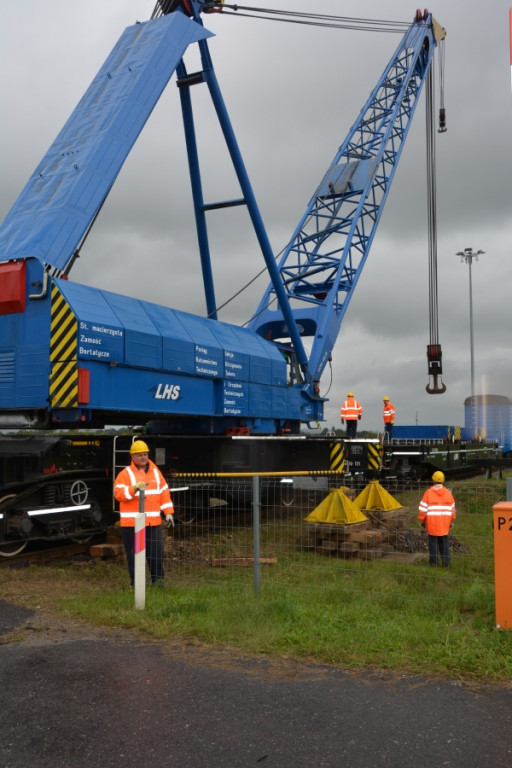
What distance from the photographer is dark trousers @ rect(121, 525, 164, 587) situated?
23.5 feet

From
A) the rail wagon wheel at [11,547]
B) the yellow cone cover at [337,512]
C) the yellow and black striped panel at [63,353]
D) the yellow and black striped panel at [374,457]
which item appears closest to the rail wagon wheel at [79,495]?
the rail wagon wheel at [11,547]

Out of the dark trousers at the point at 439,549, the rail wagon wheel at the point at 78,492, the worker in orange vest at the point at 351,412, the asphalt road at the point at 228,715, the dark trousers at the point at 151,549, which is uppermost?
the worker in orange vest at the point at 351,412

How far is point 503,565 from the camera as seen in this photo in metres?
5.51

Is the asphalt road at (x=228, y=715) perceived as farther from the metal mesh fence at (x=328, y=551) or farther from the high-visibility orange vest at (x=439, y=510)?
the high-visibility orange vest at (x=439, y=510)

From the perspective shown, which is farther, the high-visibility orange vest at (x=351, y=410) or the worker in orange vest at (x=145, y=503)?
the high-visibility orange vest at (x=351, y=410)

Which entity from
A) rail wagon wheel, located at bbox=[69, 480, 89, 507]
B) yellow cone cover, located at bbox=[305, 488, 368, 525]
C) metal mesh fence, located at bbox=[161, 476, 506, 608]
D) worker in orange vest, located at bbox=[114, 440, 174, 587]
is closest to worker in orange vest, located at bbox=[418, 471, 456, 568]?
metal mesh fence, located at bbox=[161, 476, 506, 608]

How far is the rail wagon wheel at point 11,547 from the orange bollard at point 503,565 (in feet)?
18.8

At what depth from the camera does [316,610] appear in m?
6.04

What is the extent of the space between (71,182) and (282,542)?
6.00m

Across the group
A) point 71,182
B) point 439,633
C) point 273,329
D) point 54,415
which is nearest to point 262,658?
point 439,633

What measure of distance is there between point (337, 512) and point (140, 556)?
376 cm

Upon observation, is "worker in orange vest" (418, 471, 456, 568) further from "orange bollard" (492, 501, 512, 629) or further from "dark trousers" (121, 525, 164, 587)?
"dark trousers" (121, 525, 164, 587)

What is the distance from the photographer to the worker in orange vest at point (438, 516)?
28.2 ft

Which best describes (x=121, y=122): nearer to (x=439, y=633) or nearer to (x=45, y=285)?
(x=45, y=285)
